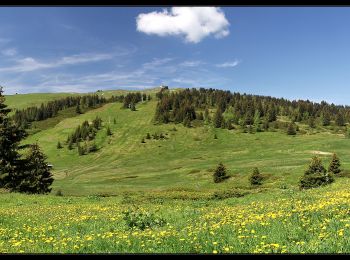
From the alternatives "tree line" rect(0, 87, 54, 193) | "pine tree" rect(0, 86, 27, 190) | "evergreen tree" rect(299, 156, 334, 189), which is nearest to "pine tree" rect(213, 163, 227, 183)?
"evergreen tree" rect(299, 156, 334, 189)

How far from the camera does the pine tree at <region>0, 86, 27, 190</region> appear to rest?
52.2 meters

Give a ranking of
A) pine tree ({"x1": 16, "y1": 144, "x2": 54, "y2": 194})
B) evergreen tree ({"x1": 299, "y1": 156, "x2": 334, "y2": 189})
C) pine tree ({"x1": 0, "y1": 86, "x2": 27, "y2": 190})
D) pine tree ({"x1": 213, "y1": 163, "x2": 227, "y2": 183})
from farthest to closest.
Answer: pine tree ({"x1": 213, "y1": 163, "x2": 227, "y2": 183})
pine tree ({"x1": 16, "y1": 144, "x2": 54, "y2": 194})
evergreen tree ({"x1": 299, "y1": 156, "x2": 334, "y2": 189})
pine tree ({"x1": 0, "y1": 86, "x2": 27, "y2": 190})

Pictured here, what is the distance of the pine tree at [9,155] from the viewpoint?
52156 mm

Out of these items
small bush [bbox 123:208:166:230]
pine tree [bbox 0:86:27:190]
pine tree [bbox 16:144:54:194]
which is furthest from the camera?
pine tree [bbox 16:144:54:194]

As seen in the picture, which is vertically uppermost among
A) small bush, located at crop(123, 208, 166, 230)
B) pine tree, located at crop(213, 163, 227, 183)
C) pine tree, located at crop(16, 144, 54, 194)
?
small bush, located at crop(123, 208, 166, 230)

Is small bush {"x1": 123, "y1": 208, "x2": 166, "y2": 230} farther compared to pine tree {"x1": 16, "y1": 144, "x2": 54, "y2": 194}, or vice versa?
pine tree {"x1": 16, "y1": 144, "x2": 54, "y2": 194}

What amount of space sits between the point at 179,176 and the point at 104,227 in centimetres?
12155

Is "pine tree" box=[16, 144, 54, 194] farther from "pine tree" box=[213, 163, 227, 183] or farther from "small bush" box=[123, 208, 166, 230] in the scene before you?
"pine tree" box=[213, 163, 227, 183]

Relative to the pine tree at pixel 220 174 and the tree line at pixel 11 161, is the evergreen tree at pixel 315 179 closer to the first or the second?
the tree line at pixel 11 161

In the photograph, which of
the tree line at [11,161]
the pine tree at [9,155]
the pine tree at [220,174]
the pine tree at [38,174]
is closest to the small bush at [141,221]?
the tree line at [11,161]

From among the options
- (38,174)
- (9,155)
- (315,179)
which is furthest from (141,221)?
(38,174)

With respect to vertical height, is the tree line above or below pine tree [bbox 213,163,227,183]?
above

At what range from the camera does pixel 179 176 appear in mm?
134875
